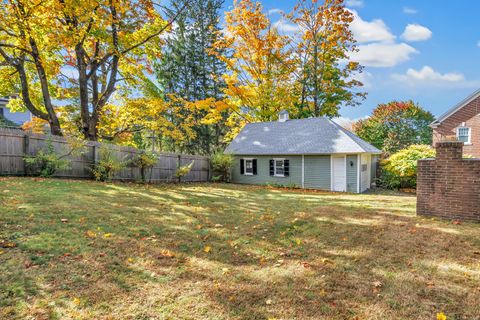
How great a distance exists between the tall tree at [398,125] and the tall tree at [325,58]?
11.1 ft

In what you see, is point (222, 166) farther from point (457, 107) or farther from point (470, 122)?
point (470, 122)

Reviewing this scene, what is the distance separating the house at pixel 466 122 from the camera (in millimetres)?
20781

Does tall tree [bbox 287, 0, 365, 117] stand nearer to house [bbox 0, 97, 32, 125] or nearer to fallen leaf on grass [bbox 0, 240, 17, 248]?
fallen leaf on grass [bbox 0, 240, 17, 248]

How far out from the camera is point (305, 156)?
16859mm

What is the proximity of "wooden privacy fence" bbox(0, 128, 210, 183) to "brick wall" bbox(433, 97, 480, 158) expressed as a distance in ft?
63.2

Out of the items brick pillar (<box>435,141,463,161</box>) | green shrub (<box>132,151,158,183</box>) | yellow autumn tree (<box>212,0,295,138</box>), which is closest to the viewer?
brick pillar (<box>435,141,463,161</box>)

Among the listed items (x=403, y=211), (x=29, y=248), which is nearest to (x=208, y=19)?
(x=403, y=211)

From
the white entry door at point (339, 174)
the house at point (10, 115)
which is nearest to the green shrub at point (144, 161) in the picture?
the white entry door at point (339, 174)

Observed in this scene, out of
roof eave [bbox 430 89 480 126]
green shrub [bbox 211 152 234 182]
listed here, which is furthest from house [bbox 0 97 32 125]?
roof eave [bbox 430 89 480 126]

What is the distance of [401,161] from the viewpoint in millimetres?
15859

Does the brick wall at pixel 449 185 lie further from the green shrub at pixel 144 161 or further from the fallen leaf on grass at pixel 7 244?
the green shrub at pixel 144 161

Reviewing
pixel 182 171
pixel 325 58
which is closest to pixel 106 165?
pixel 182 171

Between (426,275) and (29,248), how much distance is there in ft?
18.0

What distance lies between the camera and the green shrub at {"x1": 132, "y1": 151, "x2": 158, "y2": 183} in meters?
13.5
